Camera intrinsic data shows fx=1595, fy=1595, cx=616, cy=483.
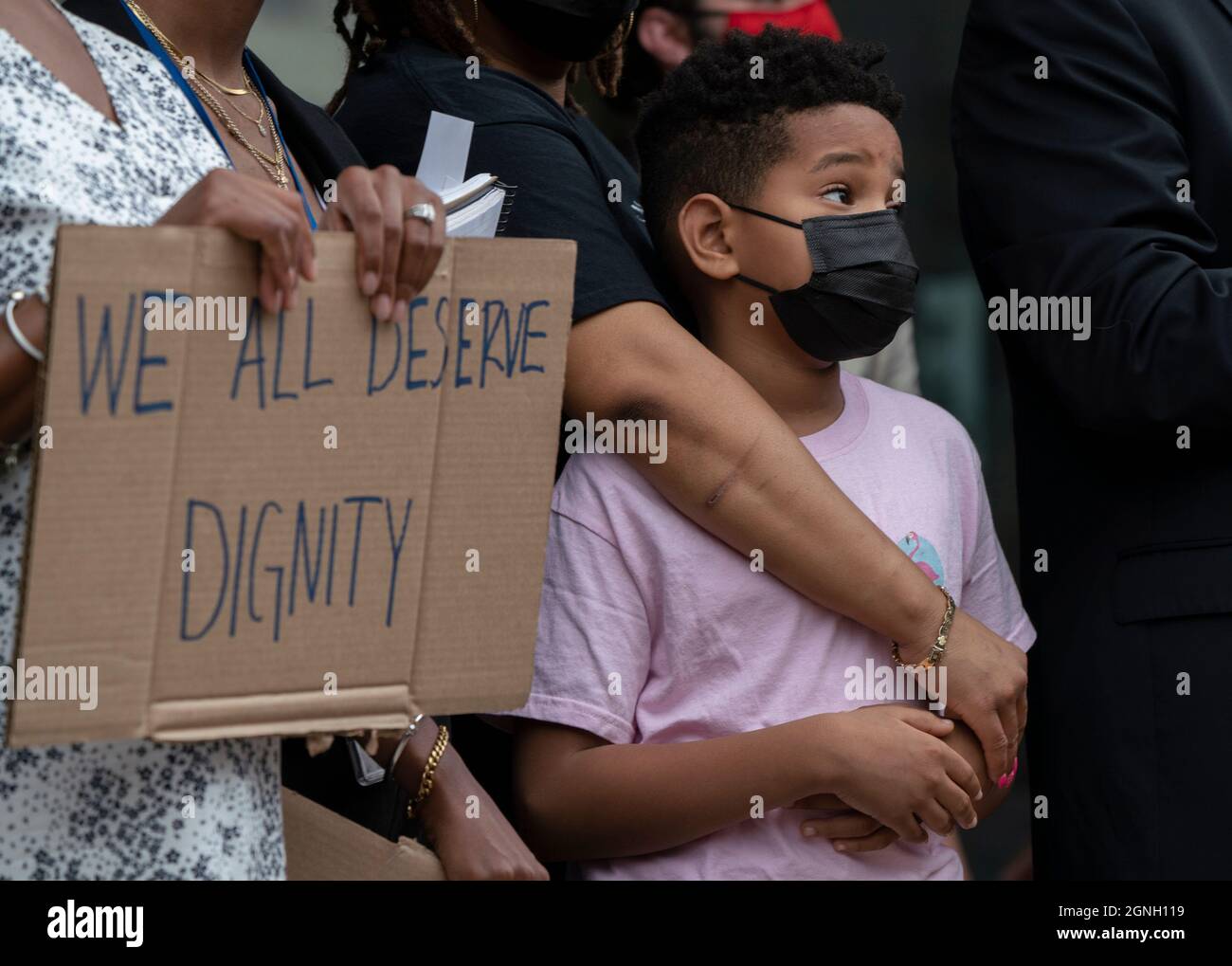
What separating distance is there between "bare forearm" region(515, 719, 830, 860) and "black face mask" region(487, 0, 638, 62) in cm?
99

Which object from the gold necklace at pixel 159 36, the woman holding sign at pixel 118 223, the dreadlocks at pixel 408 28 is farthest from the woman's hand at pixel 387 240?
the dreadlocks at pixel 408 28

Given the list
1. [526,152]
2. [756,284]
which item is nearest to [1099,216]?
[756,284]

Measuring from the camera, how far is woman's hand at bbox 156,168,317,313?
134cm

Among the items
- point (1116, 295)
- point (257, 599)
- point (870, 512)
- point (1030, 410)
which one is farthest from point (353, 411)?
point (1030, 410)

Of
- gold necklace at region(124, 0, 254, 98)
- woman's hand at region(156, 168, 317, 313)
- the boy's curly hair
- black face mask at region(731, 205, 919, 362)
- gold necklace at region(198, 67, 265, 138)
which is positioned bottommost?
woman's hand at region(156, 168, 317, 313)

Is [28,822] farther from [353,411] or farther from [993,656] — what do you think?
[993,656]

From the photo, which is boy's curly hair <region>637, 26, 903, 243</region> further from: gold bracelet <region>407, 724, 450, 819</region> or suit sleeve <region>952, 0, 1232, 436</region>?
gold bracelet <region>407, 724, 450, 819</region>

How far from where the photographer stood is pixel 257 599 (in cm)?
142

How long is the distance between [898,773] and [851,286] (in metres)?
0.63

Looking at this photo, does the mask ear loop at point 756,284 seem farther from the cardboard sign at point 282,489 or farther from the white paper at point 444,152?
the cardboard sign at point 282,489

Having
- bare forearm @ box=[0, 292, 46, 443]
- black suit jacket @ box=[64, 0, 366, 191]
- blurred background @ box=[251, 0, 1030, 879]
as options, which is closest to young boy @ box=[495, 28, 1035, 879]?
black suit jacket @ box=[64, 0, 366, 191]

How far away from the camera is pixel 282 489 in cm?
142

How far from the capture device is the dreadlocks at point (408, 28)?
7.35 feet

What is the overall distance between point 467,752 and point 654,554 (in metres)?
0.46
